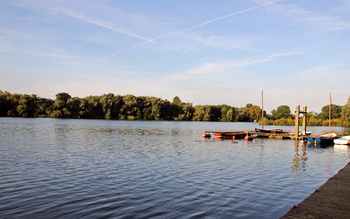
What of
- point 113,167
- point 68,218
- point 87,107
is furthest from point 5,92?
point 68,218

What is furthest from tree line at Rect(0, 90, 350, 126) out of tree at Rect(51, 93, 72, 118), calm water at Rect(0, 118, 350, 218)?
calm water at Rect(0, 118, 350, 218)

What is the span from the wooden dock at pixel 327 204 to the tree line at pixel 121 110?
80.0 metres

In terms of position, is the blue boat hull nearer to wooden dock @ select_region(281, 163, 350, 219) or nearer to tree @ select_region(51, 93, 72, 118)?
wooden dock @ select_region(281, 163, 350, 219)

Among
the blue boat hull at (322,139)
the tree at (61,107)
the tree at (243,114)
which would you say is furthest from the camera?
the tree at (243,114)

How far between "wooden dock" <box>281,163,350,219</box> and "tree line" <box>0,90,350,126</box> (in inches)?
3149

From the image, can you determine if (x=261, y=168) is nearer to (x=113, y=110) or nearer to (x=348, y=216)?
(x=348, y=216)

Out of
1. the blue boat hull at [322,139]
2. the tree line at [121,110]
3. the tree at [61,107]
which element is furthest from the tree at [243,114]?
the blue boat hull at [322,139]

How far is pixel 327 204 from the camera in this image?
8.91 meters

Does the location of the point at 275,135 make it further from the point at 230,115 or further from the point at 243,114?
the point at 243,114

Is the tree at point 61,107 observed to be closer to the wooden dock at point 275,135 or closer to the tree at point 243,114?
the wooden dock at point 275,135

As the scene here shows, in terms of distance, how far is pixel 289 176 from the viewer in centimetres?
1705

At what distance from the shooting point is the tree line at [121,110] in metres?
118

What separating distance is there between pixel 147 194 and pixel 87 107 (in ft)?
423

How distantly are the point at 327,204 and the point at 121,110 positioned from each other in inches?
5417
